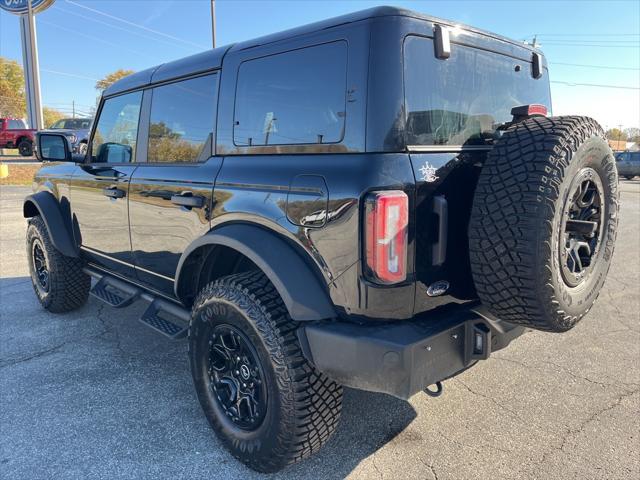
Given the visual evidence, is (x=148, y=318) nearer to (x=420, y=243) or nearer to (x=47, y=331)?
(x=47, y=331)

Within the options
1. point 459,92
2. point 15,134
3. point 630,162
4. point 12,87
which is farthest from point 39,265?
point 12,87

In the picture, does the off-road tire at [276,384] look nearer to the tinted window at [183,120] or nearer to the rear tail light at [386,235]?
the rear tail light at [386,235]

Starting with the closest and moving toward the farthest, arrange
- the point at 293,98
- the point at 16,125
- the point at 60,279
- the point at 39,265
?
the point at 293,98 → the point at 60,279 → the point at 39,265 → the point at 16,125

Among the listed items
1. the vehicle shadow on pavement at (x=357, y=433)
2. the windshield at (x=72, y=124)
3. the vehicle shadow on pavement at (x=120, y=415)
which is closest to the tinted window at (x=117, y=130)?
the vehicle shadow on pavement at (x=120, y=415)

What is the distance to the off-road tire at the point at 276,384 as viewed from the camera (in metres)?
2.10

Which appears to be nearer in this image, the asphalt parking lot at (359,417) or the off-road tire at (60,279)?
the asphalt parking lot at (359,417)

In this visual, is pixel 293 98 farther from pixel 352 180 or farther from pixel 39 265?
pixel 39 265

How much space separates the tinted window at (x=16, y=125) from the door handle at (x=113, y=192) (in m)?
24.3

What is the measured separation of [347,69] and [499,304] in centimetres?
117

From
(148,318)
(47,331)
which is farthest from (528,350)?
(47,331)

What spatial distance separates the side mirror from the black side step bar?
984 millimetres

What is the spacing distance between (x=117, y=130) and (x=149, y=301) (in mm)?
1334

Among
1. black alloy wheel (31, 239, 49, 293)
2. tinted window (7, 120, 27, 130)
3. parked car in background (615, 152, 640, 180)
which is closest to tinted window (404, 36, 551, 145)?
black alloy wheel (31, 239, 49, 293)

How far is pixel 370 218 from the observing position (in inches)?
73.2
